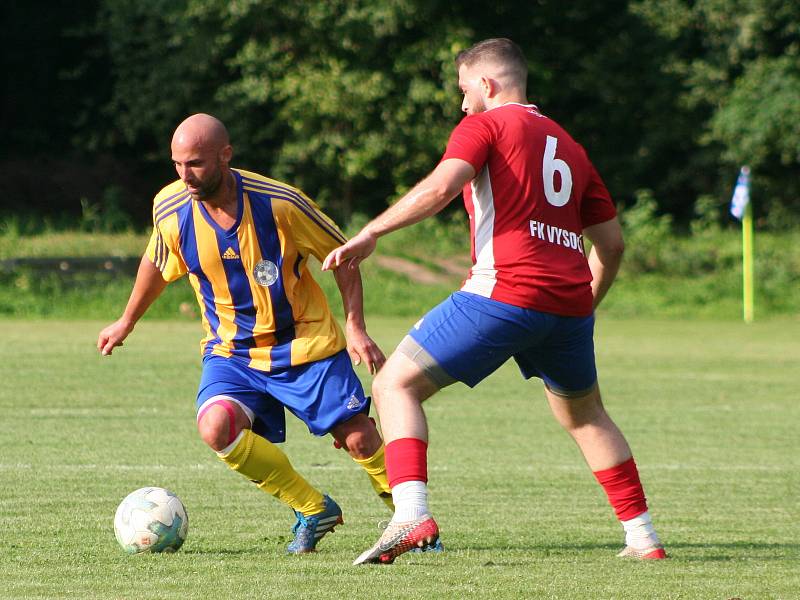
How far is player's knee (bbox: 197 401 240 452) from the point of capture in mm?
5914

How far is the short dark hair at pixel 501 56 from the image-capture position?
18.2ft

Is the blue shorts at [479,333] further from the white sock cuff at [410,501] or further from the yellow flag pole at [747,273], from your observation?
the yellow flag pole at [747,273]

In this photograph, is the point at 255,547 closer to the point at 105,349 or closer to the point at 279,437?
the point at 279,437

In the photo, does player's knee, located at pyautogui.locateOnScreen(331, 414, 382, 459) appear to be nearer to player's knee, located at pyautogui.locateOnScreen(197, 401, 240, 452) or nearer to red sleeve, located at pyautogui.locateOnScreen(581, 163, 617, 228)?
player's knee, located at pyautogui.locateOnScreen(197, 401, 240, 452)

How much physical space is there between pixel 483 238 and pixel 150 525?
5.90 feet

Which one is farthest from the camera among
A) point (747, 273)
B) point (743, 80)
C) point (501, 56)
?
point (743, 80)

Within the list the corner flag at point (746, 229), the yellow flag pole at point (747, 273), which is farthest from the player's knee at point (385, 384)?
the yellow flag pole at point (747, 273)

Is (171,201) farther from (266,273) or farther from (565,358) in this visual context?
(565,358)

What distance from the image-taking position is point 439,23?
3681 cm

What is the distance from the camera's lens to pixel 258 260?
6.05m

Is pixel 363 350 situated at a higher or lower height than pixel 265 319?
lower

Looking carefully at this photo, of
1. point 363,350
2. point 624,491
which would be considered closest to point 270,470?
point 363,350

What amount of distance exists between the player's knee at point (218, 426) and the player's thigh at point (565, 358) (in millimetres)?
1232

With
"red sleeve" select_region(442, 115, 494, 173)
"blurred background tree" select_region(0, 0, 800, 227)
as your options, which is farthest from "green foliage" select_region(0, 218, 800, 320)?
"red sleeve" select_region(442, 115, 494, 173)
